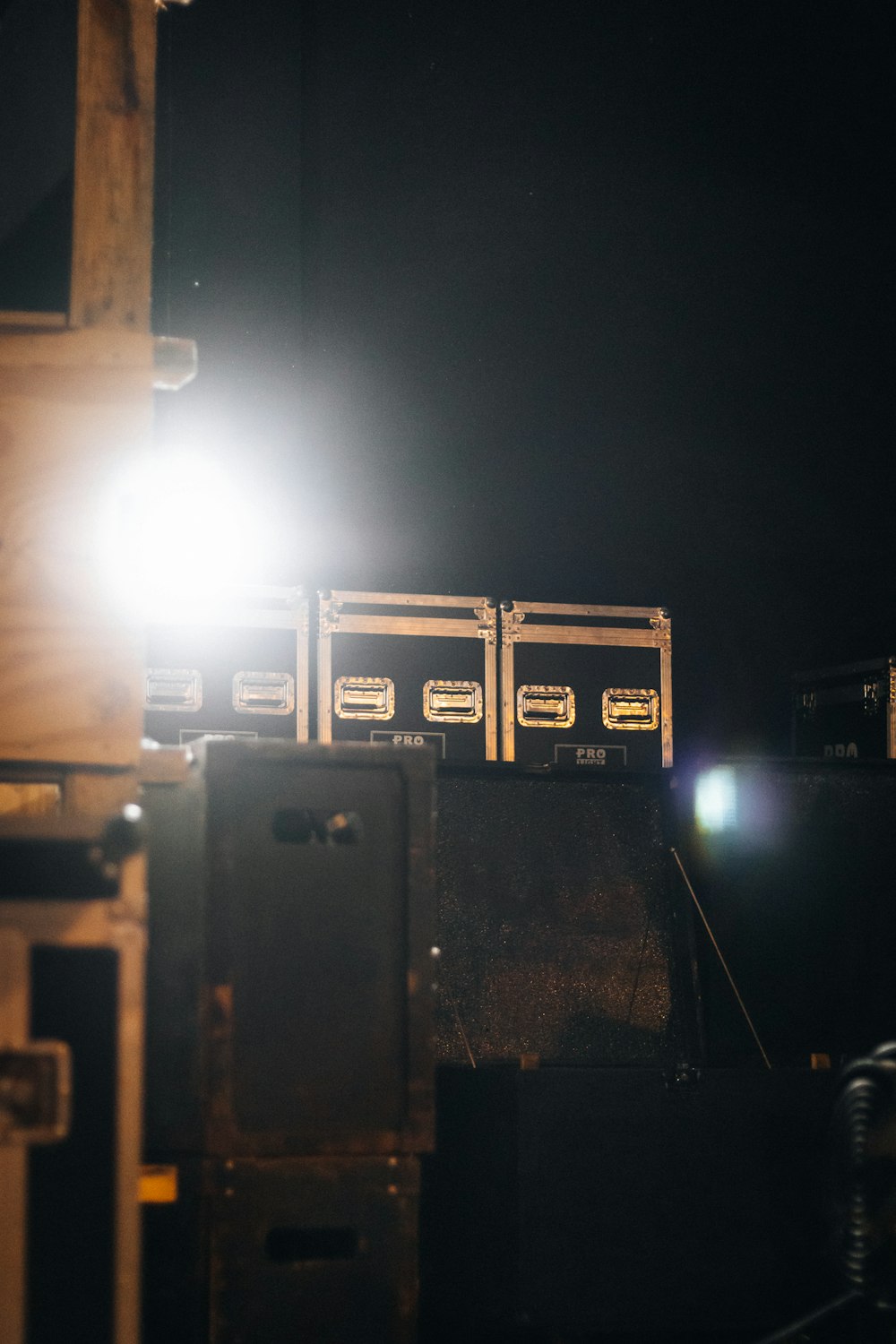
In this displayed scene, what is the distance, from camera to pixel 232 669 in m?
4.06

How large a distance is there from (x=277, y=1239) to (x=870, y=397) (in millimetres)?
3635

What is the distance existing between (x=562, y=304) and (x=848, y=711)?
62.0 inches

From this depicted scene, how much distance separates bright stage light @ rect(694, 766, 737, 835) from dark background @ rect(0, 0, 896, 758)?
1.27m

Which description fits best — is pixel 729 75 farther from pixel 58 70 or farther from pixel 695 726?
pixel 58 70

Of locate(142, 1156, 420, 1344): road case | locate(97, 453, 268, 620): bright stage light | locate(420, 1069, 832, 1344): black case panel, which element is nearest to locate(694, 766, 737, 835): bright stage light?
locate(420, 1069, 832, 1344): black case panel

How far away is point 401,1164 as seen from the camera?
2.08 m

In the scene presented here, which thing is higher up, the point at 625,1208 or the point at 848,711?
the point at 848,711

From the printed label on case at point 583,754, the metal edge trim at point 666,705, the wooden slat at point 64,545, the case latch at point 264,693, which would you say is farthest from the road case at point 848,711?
the wooden slat at point 64,545

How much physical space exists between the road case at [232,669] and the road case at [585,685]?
1.97 ft

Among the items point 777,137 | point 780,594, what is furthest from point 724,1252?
point 777,137

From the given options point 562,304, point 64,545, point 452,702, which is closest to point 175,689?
point 452,702

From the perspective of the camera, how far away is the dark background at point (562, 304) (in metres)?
4.50

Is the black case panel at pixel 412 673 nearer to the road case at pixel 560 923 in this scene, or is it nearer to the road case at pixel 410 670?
the road case at pixel 410 670

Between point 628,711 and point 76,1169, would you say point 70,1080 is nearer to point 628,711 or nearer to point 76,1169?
point 76,1169
